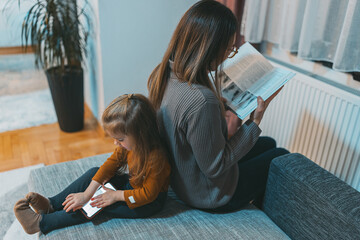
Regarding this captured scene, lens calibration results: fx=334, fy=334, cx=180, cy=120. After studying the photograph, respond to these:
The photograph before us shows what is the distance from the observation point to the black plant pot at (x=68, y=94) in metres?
2.30

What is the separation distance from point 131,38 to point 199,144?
1441mm

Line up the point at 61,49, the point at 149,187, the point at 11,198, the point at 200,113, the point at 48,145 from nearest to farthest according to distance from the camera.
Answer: the point at 200,113 → the point at 149,187 → the point at 11,198 → the point at 61,49 → the point at 48,145

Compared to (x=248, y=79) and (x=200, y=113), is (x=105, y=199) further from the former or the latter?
(x=248, y=79)

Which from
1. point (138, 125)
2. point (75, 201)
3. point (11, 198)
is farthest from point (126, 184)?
point (11, 198)

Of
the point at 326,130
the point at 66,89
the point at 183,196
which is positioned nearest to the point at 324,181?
the point at 183,196

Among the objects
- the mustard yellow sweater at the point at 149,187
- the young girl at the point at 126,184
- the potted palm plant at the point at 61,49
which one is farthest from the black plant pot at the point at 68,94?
the mustard yellow sweater at the point at 149,187

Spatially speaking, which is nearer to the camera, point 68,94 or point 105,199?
point 105,199

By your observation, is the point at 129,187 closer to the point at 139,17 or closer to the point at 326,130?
the point at 326,130

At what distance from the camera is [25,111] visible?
281cm

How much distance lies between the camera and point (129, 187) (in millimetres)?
1233

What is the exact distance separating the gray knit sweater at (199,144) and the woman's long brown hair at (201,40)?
5 centimetres

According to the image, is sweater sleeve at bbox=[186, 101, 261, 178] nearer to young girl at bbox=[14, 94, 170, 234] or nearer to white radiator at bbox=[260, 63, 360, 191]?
young girl at bbox=[14, 94, 170, 234]

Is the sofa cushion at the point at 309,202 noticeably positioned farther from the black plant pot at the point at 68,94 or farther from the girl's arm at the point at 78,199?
the black plant pot at the point at 68,94

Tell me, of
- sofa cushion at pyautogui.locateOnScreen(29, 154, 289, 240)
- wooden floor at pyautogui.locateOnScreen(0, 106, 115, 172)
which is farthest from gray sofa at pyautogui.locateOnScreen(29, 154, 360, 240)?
wooden floor at pyautogui.locateOnScreen(0, 106, 115, 172)
